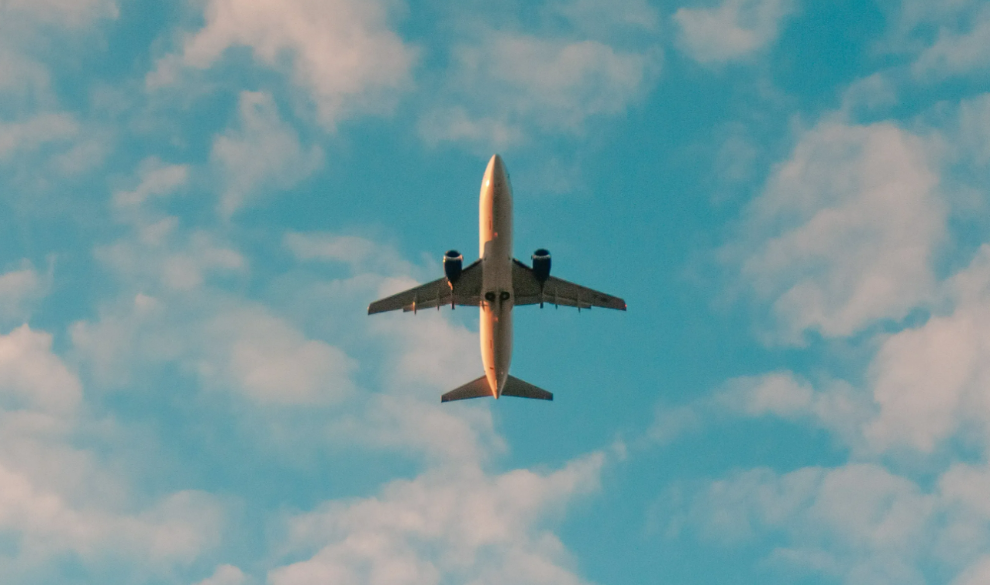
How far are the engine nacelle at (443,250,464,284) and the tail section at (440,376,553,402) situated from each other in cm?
987

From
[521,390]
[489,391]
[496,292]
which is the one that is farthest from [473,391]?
[496,292]

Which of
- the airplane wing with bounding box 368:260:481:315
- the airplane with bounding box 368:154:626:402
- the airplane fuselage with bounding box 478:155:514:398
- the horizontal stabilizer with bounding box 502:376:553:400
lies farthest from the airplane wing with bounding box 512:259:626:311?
the horizontal stabilizer with bounding box 502:376:553:400

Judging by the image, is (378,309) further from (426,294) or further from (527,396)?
(527,396)

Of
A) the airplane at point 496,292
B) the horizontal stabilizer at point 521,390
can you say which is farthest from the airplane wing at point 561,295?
the horizontal stabilizer at point 521,390

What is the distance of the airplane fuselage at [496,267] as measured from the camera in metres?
57.6

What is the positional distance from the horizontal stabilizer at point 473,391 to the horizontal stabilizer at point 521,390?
4.28ft

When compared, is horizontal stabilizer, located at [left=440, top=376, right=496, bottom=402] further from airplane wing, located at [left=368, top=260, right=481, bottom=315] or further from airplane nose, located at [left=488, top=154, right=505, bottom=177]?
airplane nose, located at [left=488, top=154, right=505, bottom=177]

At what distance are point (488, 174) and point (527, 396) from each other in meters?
18.1

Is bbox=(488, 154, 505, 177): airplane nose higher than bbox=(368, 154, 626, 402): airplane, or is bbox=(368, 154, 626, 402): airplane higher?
bbox=(488, 154, 505, 177): airplane nose

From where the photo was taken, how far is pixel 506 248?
58594 mm

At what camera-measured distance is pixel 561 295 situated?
67.0 meters

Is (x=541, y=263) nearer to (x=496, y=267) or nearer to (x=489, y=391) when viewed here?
(x=496, y=267)

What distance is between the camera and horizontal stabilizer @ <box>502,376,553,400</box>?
6919 centimetres

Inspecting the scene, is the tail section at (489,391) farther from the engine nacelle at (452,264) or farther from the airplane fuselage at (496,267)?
the engine nacelle at (452,264)
